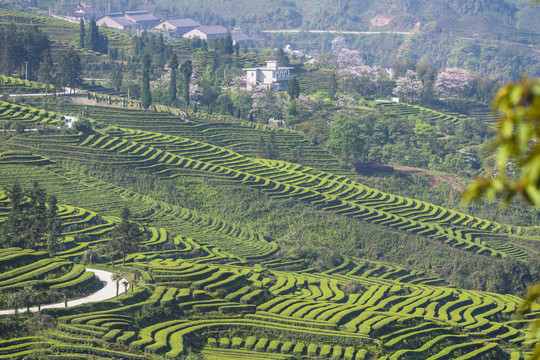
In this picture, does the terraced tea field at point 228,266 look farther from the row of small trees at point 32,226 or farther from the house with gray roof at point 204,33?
the house with gray roof at point 204,33

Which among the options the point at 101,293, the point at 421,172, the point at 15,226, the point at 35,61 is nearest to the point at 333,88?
the point at 421,172

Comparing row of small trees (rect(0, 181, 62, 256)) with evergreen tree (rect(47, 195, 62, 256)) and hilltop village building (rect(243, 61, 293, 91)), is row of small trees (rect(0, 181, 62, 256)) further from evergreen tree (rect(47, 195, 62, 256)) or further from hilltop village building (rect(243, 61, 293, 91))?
hilltop village building (rect(243, 61, 293, 91))

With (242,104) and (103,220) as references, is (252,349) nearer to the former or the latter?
(103,220)

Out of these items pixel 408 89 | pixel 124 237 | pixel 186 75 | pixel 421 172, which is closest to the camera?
pixel 124 237

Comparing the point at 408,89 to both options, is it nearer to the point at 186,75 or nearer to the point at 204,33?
the point at 186,75

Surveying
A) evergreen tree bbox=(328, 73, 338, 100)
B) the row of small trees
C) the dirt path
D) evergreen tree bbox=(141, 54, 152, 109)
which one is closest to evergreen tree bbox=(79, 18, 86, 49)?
evergreen tree bbox=(141, 54, 152, 109)
